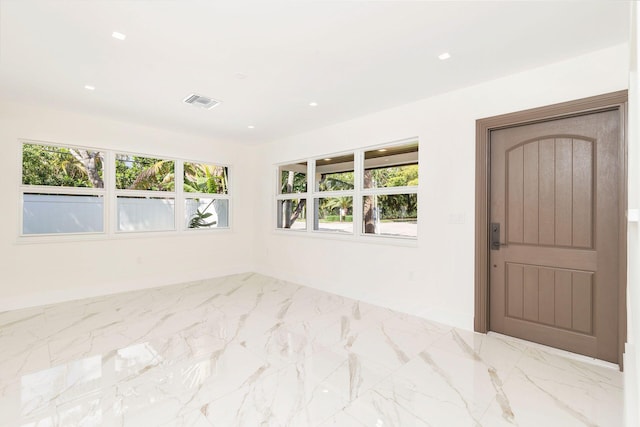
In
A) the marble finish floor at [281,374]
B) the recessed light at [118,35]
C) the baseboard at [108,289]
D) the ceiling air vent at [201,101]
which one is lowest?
the marble finish floor at [281,374]

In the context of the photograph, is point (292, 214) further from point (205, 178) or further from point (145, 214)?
point (145, 214)

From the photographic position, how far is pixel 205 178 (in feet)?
19.4

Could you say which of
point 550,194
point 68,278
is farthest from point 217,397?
point 68,278

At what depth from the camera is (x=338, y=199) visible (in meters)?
4.93

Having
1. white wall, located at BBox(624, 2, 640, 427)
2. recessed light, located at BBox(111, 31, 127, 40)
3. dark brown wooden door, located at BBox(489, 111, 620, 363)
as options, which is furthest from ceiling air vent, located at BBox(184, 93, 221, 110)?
white wall, located at BBox(624, 2, 640, 427)

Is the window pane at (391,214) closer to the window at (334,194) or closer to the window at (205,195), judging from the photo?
the window at (334,194)

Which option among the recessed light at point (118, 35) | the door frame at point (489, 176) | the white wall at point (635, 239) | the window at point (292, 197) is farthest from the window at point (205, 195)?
the white wall at point (635, 239)

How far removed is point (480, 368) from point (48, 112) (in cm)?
578

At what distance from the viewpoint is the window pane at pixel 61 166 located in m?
4.20

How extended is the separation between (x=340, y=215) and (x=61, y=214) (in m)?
3.97

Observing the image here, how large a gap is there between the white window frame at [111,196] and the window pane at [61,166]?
0.07 metres

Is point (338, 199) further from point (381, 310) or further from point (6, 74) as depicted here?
point (6, 74)

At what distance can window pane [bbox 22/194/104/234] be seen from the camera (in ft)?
13.8

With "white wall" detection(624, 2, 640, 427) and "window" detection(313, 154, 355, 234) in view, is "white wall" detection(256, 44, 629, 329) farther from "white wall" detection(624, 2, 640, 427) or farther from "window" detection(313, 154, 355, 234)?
"white wall" detection(624, 2, 640, 427)
